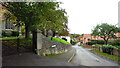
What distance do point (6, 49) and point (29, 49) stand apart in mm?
1831

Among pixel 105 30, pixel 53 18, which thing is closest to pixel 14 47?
pixel 53 18

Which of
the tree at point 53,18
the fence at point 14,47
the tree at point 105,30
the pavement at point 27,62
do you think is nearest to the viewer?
the pavement at point 27,62

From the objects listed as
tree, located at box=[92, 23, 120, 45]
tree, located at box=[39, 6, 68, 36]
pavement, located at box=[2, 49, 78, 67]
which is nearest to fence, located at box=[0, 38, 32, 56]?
pavement, located at box=[2, 49, 78, 67]

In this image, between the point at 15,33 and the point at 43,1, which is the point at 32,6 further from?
the point at 15,33

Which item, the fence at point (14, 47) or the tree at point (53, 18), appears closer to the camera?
the fence at point (14, 47)

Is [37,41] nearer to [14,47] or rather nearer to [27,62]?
[14,47]

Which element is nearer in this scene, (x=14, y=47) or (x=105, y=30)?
(x=14, y=47)

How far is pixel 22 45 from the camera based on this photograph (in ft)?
26.6

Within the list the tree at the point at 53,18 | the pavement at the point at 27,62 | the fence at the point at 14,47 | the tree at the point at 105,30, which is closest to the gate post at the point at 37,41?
the fence at the point at 14,47

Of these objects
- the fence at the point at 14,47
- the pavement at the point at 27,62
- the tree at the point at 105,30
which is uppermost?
the tree at the point at 105,30

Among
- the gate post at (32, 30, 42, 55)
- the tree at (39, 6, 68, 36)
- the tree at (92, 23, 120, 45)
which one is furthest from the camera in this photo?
the tree at (92, 23, 120, 45)

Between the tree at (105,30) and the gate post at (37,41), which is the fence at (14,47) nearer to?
the gate post at (37,41)

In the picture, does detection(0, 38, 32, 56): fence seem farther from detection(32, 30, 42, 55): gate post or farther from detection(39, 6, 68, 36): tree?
detection(39, 6, 68, 36): tree

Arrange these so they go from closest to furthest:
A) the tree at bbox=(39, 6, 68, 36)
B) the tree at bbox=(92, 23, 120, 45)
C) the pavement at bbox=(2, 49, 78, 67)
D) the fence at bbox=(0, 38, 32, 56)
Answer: the pavement at bbox=(2, 49, 78, 67) → the fence at bbox=(0, 38, 32, 56) → the tree at bbox=(39, 6, 68, 36) → the tree at bbox=(92, 23, 120, 45)
